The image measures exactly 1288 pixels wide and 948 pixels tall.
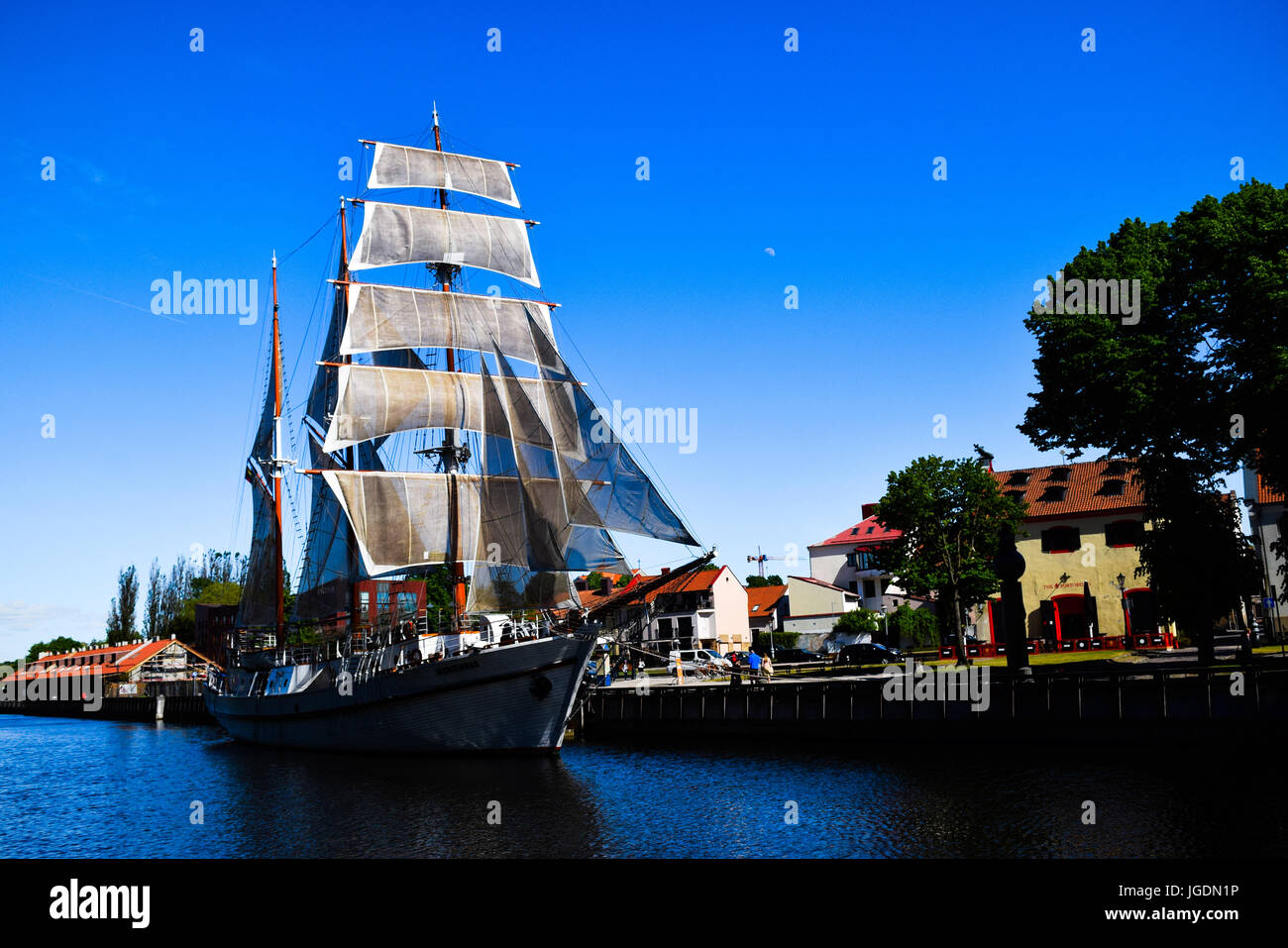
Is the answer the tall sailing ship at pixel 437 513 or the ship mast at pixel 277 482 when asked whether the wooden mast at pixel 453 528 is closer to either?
the tall sailing ship at pixel 437 513

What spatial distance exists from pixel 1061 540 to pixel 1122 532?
364cm

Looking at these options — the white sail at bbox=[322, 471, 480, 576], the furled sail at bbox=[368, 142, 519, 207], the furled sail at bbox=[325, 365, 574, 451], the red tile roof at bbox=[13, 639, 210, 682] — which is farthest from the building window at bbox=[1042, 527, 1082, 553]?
the red tile roof at bbox=[13, 639, 210, 682]

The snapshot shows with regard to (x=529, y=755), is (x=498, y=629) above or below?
above

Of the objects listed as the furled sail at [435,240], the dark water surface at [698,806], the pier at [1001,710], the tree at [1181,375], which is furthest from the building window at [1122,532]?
the furled sail at [435,240]

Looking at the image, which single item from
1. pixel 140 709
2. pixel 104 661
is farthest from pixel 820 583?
pixel 104 661

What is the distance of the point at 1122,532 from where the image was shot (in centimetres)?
5950

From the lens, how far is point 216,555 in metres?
160

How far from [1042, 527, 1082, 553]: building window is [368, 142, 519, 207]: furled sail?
1634 inches

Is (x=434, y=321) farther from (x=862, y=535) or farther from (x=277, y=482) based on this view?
(x=862, y=535)
